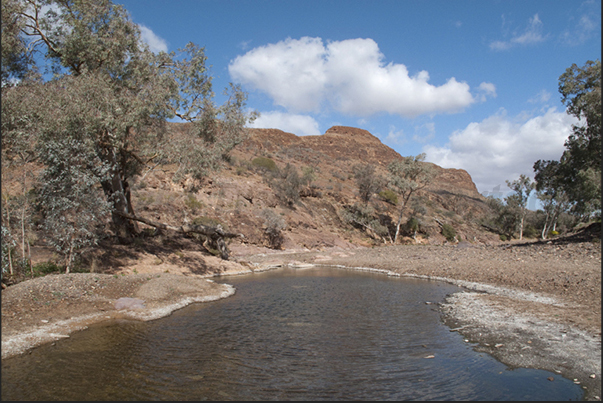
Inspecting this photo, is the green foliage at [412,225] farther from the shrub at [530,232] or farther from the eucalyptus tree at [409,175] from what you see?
the shrub at [530,232]

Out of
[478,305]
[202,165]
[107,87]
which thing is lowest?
[478,305]

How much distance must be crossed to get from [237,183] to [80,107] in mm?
23404

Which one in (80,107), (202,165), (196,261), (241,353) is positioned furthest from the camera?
(196,261)

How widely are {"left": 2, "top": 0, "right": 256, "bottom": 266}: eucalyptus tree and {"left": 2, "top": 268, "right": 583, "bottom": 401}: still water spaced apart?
721 cm

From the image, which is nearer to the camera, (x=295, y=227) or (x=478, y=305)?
(x=478, y=305)

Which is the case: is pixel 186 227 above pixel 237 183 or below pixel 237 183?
below

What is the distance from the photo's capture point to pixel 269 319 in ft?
38.2

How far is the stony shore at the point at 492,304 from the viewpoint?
7973 millimetres

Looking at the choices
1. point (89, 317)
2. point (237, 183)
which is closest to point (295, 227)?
point (237, 183)

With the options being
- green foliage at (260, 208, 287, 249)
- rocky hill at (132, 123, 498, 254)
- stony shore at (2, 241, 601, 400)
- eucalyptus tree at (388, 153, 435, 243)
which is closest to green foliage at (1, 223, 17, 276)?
stony shore at (2, 241, 601, 400)

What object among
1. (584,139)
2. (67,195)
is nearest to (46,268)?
(67,195)

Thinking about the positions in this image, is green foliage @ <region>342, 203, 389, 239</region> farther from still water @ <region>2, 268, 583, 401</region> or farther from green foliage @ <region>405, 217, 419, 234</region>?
still water @ <region>2, 268, 583, 401</region>

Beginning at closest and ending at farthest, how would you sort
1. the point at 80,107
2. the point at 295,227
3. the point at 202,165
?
the point at 80,107, the point at 202,165, the point at 295,227

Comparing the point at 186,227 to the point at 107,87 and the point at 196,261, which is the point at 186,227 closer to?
the point at 196,261
